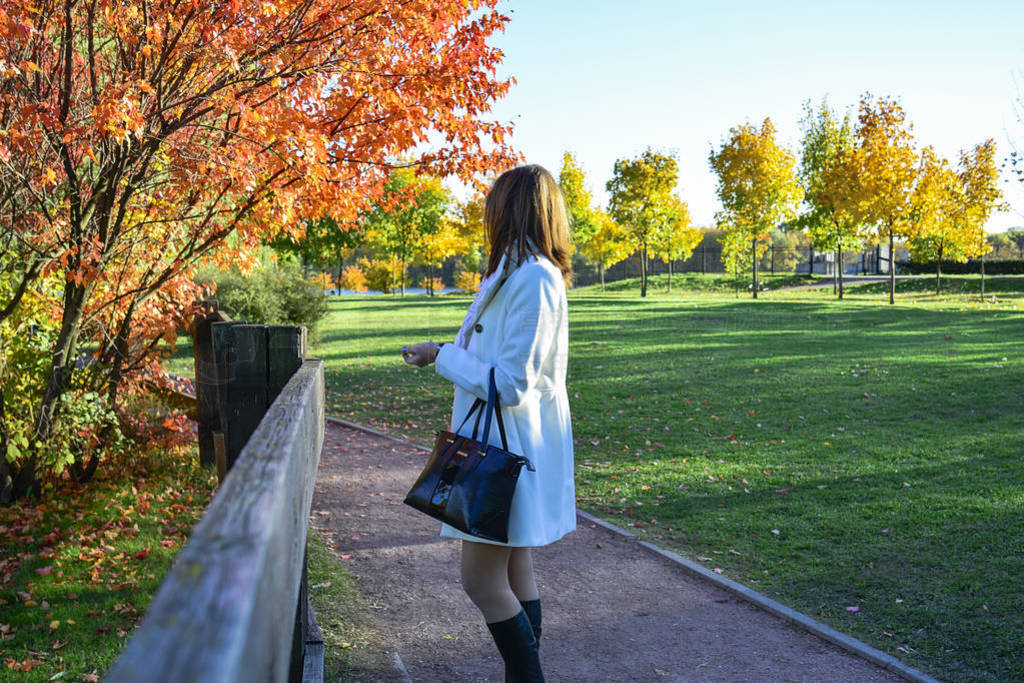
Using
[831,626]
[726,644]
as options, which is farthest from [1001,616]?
[726,644]

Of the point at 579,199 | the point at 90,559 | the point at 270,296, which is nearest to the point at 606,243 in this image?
the point at 579,199

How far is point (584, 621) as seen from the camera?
15.2 feet

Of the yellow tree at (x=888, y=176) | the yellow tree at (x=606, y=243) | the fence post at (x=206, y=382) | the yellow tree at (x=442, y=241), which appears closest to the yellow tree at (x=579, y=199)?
the yellow tree at (x=606, y=243)

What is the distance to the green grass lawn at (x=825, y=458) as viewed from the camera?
493 centimetres

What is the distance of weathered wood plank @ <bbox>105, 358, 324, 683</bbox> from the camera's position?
30.5 inches

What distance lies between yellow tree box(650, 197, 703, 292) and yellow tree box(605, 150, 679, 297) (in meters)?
0.36

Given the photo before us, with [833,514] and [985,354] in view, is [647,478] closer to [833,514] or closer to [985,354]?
[833,514]

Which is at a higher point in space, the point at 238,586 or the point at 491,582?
the point at 238,586

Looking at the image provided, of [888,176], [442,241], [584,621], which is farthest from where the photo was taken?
[442,241]

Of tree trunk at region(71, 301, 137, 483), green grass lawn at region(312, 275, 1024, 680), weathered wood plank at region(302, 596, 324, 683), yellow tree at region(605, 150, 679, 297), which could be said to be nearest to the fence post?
tree trunk at region(71, 301, 137, 483)

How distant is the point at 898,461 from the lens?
812 cm

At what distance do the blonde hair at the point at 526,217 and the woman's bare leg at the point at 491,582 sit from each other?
1.03 meters

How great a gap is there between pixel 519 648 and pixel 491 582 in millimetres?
261

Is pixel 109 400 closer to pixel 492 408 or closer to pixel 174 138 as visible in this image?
pixel 174 138
